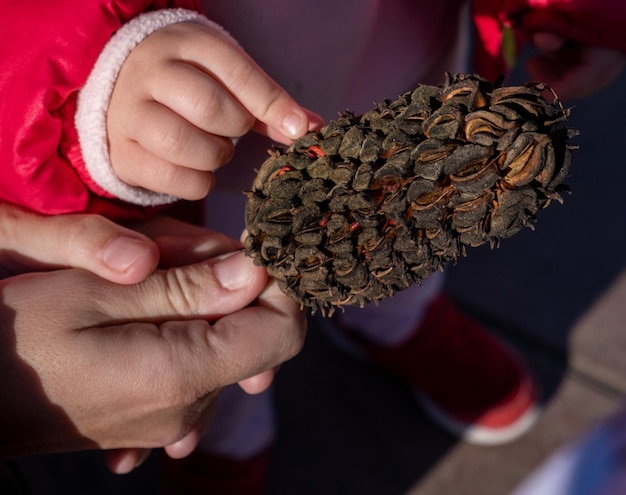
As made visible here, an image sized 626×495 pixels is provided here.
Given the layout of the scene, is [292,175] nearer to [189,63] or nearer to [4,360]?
[189,63]

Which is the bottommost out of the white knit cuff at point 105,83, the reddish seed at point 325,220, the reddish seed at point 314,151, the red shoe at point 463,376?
the red shoe at point 463,376

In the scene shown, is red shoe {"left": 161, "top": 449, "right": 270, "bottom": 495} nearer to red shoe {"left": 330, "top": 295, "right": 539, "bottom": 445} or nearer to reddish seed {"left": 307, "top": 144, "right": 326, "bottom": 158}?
red shoe {"left": 330, "top": 295, "right": 539, "bottom": 445}

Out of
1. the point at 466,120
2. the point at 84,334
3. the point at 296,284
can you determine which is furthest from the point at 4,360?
the point at 466,120

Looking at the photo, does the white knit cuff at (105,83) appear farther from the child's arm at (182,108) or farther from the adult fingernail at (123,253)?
the adult fingernail at (123,253)

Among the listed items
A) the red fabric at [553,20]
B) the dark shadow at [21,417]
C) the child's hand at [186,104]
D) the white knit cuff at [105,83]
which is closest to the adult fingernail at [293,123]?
the child's hand at [186,104]

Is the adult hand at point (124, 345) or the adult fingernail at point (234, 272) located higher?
the adult fingernail at point (234, 272)

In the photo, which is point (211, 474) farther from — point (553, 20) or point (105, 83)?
point (553, 20)

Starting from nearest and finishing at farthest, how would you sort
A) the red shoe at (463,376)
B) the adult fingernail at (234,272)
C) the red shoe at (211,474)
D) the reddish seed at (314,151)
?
1. the reddish seed at (314,151)
2. the adult fingernail at (234,272)
3. the red shoe at (211,474)
4. the red shoe at (463,376)

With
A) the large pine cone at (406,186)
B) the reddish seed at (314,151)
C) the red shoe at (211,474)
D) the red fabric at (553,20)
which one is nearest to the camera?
the large pine cone at (406,186)
